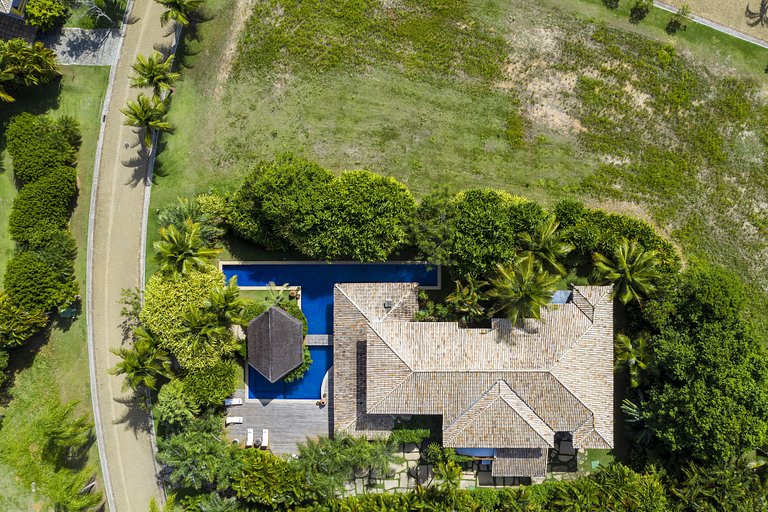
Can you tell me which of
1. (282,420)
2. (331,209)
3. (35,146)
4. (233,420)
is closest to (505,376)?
(331,209)

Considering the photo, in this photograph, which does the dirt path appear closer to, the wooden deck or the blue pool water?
the blue pool water

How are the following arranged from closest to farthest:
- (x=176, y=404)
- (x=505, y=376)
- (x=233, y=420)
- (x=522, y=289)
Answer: (x=522, y=289)
(x=505, y=376)
(x=176, y=404)
(x=233, y=420)

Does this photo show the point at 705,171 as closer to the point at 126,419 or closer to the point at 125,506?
the point at 126,419

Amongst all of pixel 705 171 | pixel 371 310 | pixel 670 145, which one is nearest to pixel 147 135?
pixel 371 310

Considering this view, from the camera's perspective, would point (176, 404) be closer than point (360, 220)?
No

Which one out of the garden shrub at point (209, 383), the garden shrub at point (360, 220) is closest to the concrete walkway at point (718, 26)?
the garden shrub at point (360, 220)

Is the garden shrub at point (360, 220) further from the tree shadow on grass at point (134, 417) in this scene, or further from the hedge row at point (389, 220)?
the tree shadow on grass at point (134, 417)

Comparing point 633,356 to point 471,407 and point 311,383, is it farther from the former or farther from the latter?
point 311,383
